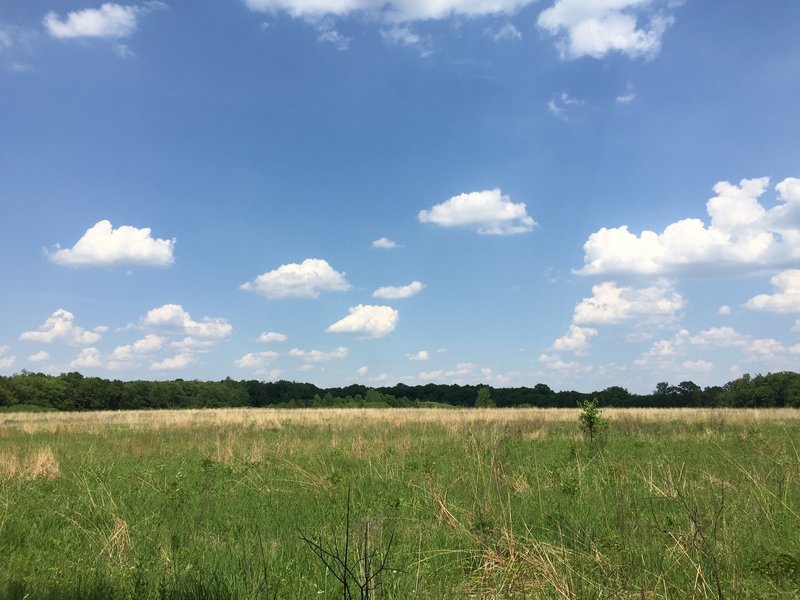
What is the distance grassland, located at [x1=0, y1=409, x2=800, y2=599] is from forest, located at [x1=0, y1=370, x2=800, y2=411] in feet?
203

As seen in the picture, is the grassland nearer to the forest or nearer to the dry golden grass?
the dry golden grass

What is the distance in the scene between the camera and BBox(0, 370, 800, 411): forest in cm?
8269

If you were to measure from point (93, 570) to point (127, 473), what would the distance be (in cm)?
627

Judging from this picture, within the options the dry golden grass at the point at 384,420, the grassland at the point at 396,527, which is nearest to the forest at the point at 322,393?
the dry golden grass at the point at 384,420

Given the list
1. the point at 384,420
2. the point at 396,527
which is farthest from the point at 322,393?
the point at 396,527

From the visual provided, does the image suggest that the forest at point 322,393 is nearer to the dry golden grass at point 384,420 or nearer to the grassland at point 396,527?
the dry golden grass at point 384,420

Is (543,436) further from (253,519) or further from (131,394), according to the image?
(131,394)

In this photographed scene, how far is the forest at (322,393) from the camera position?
8269cm

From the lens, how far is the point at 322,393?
4653 inches

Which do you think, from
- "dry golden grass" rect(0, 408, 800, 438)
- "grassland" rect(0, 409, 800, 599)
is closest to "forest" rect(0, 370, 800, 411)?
"dry golden grass" rect(0, 408, 800, 438)

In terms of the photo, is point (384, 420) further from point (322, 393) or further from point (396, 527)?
point (322, 393)

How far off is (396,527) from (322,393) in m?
116

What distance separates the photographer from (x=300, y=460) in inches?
437

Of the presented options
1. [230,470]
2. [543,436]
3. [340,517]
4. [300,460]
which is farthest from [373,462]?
[543,436]
